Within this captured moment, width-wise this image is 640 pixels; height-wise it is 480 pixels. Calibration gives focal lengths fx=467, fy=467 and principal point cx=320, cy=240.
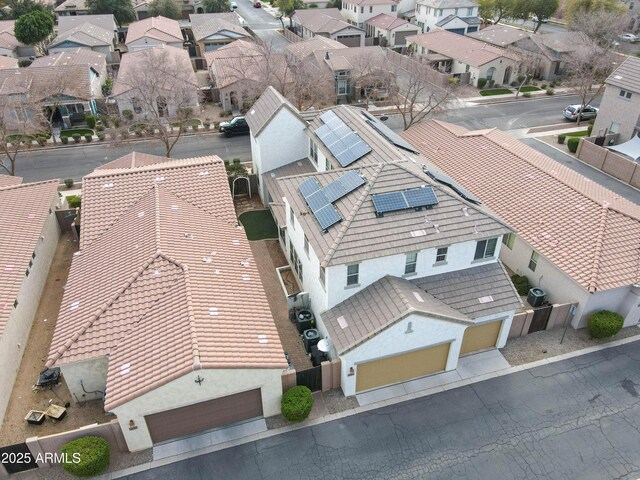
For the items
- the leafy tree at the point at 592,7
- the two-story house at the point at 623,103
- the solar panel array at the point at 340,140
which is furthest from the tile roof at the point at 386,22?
the solar panel array at the point at 340,140

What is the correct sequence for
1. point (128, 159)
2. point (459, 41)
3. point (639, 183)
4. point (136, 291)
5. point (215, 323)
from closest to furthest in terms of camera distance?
point (215, 323) → point (136, 291) → point (128, 159) → point (639, 183) → point (459, 41)

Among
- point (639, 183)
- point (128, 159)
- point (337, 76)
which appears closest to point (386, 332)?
point (128, 159)

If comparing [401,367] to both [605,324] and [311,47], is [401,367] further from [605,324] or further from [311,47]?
[311,47]

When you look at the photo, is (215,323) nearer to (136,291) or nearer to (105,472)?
(136,291)

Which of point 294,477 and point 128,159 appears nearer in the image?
point 294,477

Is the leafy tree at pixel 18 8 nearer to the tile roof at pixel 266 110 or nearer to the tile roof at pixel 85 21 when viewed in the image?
the tile roof at pixel 85 21

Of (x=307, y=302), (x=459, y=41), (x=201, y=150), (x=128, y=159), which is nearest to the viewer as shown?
(x=307, y=302)
